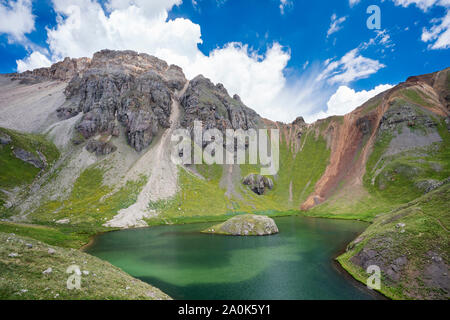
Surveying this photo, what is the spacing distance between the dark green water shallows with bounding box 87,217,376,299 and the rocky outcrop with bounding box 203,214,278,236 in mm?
3999

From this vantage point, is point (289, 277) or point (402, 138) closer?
point (289, 277)

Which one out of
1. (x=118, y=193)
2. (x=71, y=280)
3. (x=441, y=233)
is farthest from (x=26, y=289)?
(x=118, y=193)

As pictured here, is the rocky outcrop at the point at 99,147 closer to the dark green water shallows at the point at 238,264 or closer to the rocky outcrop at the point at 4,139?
the rocky outcrop at the point at 4,139

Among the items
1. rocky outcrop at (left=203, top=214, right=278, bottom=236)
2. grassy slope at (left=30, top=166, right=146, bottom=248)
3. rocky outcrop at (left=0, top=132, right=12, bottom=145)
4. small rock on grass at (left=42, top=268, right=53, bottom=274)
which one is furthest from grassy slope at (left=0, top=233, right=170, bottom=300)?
rocky outcrop at (left=0, top=132, right=12, bottom=145)

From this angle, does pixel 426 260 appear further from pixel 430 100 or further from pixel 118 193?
pixel 430 100

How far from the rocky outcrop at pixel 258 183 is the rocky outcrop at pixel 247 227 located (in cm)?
7354

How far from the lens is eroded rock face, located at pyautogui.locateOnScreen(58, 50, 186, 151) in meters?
160

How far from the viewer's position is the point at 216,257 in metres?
46.4

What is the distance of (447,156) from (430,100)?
56.2 m

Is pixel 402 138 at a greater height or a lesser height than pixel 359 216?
greater

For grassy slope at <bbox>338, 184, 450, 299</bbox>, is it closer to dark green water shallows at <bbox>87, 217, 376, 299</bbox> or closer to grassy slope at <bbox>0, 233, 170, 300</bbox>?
dark green water shallows at <bbox>87, 217, 376, 299</bbox>

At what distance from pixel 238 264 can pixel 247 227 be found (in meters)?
29.3

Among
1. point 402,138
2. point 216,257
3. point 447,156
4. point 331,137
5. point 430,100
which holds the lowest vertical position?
point 216,257
